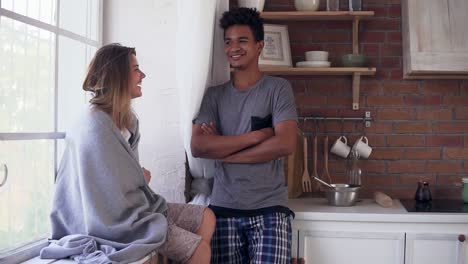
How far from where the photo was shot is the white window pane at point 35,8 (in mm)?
1829

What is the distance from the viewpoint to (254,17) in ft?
8.07

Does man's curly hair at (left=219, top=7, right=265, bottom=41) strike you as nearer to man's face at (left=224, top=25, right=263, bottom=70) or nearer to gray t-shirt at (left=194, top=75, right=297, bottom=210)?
man's face at (left=224, top=25, right=263, bottom=70)

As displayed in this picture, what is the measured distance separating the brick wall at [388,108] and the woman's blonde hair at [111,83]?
129 centimetres

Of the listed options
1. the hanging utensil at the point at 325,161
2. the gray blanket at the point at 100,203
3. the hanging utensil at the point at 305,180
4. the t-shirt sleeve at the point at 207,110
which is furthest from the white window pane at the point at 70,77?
the hanging utensil at the point at 325,161

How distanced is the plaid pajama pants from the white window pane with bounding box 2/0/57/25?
1.08 m

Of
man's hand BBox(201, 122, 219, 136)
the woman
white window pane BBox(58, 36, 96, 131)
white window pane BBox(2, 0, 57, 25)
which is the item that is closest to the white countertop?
man's hand BBox(201, 122, 219, 136)

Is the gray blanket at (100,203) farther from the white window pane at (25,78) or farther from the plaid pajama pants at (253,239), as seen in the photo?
the plaid pajama pants at (253,239)

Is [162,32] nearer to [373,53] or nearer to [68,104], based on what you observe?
[68,104]

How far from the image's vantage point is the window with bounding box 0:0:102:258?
1828mm

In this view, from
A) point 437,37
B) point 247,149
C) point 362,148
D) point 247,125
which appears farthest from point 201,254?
point 437,37

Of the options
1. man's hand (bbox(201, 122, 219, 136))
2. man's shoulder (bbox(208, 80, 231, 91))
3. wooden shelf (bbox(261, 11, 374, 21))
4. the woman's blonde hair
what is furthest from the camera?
wooden shelf (bbox(261, 11, 374, 21))

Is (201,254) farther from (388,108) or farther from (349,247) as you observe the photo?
(388,108)

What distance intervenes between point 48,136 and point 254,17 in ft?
3.44

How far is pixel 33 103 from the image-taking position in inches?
78.2
